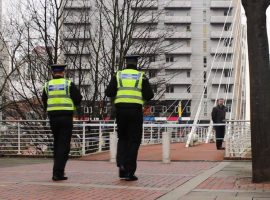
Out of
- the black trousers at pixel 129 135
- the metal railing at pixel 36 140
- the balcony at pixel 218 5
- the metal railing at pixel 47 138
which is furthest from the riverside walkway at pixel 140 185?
the balcony at pixel 218 5

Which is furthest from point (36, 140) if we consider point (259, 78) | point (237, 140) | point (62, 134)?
point (259, 78)

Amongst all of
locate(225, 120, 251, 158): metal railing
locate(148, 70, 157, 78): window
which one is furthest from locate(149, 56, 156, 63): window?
locate(225, 120, 251, 158): metal railing

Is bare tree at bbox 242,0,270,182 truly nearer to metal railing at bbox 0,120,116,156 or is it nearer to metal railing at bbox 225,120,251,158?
metal railing at bbox 225,120,251,158

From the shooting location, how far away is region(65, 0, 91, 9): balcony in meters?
23.0

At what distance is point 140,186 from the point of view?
25.9 ft

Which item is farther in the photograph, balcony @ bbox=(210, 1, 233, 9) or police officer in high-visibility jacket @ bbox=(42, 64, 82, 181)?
balcony @ bbox=(210, 1, 233, 9)

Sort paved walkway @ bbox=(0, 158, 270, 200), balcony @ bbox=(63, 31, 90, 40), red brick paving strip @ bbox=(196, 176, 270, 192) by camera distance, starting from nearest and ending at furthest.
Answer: paved walkway @ bbox=(0, 158, 270, 200)
red brick paving strip @ bbox=(196, 176, 270, 192)
balcony @ bbox=(63, 31, 90, 40)

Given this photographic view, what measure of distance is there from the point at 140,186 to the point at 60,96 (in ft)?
7.10

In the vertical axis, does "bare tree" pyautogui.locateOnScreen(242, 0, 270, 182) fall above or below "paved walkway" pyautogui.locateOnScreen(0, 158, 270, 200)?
above

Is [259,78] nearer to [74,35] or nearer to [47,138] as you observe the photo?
[47,138]

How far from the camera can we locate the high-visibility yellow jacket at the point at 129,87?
857 cm

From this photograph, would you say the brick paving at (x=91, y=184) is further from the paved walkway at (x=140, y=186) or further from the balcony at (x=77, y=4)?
the balcony at (x=77, y=4)

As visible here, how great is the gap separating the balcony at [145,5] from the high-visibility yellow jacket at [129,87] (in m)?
15.2

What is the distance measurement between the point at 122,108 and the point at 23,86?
15.0 meters
